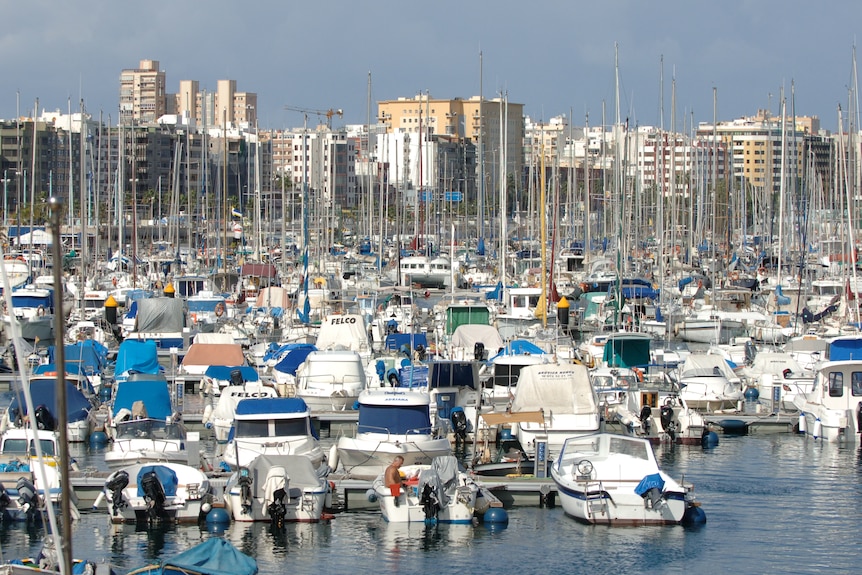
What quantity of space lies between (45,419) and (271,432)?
6400mm

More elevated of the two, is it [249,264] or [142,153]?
[142,153]

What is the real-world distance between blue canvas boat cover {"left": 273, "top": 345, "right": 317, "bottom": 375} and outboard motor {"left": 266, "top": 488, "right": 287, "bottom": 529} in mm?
15836

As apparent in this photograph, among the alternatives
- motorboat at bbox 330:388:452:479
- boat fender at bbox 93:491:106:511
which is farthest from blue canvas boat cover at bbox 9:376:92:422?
motorboat at bbox 330:388:452:479

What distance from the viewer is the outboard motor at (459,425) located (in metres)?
35.4

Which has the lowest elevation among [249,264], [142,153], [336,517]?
[336,517]

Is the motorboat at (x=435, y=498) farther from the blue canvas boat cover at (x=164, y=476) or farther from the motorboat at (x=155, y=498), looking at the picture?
the blue canvas boat cover at (x=164, y=476)

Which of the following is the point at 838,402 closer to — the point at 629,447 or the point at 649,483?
the point at 629,447

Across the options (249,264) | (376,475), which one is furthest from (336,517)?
(249,264)

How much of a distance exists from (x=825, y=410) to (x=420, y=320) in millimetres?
24700

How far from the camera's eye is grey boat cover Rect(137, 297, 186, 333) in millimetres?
50719

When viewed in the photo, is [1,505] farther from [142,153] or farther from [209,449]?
[142,153]

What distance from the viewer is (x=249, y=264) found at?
77938 millimetres

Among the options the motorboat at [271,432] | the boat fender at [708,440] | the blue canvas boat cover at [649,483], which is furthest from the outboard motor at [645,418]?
the motorboat at [271,432]

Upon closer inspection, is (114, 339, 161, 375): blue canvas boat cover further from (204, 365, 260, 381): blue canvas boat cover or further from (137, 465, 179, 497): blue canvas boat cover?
(137, 465, 179, 497): blue canvas boat cover
